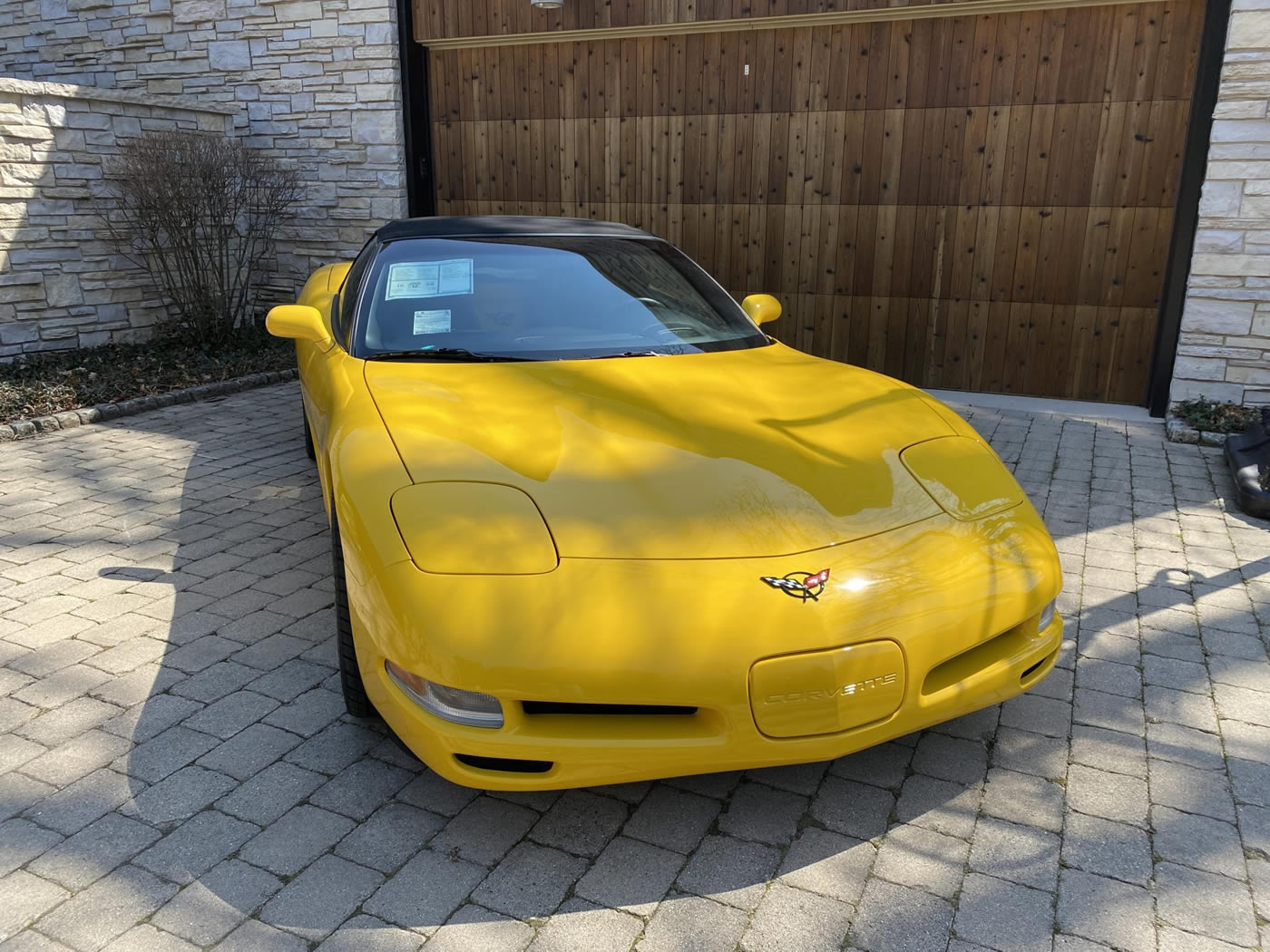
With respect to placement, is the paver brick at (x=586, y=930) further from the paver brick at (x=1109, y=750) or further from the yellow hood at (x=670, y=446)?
the paver brick at (x=1109, y=750)

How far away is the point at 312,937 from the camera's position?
1.97 metres

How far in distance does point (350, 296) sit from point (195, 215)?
15.5 feet

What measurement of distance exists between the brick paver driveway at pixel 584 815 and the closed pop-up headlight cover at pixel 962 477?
2.31 feet

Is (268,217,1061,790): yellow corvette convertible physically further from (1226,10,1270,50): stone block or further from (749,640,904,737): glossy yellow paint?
(1226,10,1270,50): stone block

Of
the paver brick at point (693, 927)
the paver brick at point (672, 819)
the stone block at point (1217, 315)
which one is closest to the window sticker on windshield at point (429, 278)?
the paver brick at point (672, 819)

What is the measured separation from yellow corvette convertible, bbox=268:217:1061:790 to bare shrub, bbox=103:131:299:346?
532 cm

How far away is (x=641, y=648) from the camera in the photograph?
2053 millimetres

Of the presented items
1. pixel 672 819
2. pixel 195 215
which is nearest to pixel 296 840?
pixel 672 819

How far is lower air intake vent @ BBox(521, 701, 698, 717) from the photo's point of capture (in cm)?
212

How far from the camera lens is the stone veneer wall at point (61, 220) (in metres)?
6.93

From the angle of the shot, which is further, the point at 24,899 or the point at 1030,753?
the point at 1030,753

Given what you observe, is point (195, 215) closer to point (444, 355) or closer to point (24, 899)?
point (444, 355)

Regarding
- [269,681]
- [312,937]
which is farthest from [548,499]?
[269,681]

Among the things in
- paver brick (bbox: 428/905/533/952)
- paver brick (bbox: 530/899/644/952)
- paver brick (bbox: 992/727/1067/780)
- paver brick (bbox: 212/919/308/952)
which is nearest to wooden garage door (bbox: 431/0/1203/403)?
paver brick (bbox: 992/727/1067/780)
